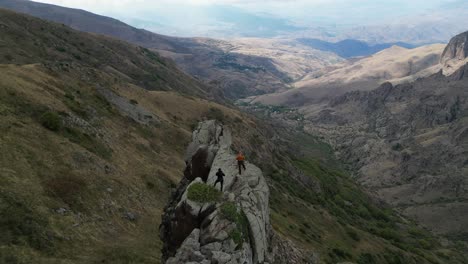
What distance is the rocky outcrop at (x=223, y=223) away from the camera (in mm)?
22734

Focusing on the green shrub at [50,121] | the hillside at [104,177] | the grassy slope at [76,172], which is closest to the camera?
the grassy slope at [76,172]

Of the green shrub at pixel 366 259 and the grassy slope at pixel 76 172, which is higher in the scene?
the grassy slope at pixel 76 172

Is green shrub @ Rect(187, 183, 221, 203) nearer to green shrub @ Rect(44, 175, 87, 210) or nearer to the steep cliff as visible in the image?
the steep cliff

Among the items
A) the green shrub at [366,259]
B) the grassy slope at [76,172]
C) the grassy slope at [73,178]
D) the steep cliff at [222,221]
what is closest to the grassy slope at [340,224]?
the green shrub at [366,259]

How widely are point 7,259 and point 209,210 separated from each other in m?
13.5

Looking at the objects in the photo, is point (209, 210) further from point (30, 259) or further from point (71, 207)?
point (71, 207)

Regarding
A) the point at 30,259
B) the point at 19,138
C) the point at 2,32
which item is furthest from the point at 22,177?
the point at 2,32

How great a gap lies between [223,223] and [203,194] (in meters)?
3.00

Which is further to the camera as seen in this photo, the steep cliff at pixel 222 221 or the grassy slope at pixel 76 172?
the grassy slope at pixel 76 172

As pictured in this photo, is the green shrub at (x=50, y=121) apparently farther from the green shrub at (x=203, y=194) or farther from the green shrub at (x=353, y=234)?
the green shrub at (x=353, y=234)

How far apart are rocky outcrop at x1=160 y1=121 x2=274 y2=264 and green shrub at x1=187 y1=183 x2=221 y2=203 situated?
0.10m

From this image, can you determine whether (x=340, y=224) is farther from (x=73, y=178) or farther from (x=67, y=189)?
(x=67, y=189)

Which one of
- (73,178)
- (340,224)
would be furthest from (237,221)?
(340,224)

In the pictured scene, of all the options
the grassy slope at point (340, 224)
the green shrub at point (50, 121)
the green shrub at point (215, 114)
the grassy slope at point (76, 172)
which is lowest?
Answer: the grassy slope at point (340, 224)
